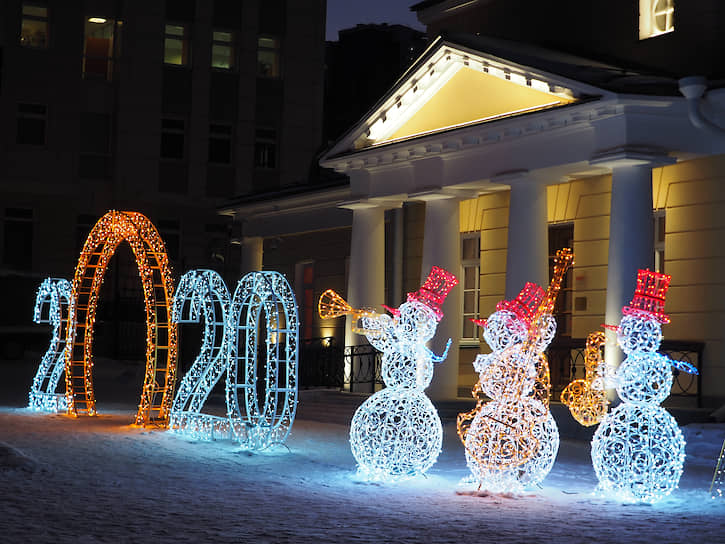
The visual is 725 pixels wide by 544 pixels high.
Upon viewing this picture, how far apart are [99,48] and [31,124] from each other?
3.46m

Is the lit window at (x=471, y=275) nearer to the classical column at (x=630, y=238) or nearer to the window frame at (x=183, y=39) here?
the classical column at (x=630, y=238)

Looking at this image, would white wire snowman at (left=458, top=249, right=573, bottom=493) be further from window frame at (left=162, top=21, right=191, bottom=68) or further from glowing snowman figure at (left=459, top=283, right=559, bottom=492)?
window frame at (left=162, top=21, right=191, bottom=68)

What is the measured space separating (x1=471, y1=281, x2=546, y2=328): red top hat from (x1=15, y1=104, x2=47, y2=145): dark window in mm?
26990

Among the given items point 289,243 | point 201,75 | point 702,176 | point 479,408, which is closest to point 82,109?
point 201,75

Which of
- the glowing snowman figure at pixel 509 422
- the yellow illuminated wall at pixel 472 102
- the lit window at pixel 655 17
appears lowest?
the glowing snowman figure at pixel 509 422

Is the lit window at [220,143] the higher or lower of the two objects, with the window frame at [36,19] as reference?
lower

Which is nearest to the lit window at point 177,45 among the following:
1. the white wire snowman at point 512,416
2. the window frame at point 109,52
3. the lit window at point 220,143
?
the window frame at point 109,52

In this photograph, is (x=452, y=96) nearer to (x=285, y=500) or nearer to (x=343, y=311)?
(x=343, y=311)

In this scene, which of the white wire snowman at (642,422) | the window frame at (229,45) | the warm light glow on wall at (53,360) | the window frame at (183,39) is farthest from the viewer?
the window frame at (229,45)

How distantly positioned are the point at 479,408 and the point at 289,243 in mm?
17876

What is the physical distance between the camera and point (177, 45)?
37.2 metres

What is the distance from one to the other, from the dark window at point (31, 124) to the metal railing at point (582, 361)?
2154 centimetres

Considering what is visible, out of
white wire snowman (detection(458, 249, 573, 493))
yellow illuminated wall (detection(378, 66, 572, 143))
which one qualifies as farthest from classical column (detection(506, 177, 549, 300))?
white wire snowman (detection(458, 249, 573, 493))

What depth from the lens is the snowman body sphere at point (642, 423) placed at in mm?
9984
